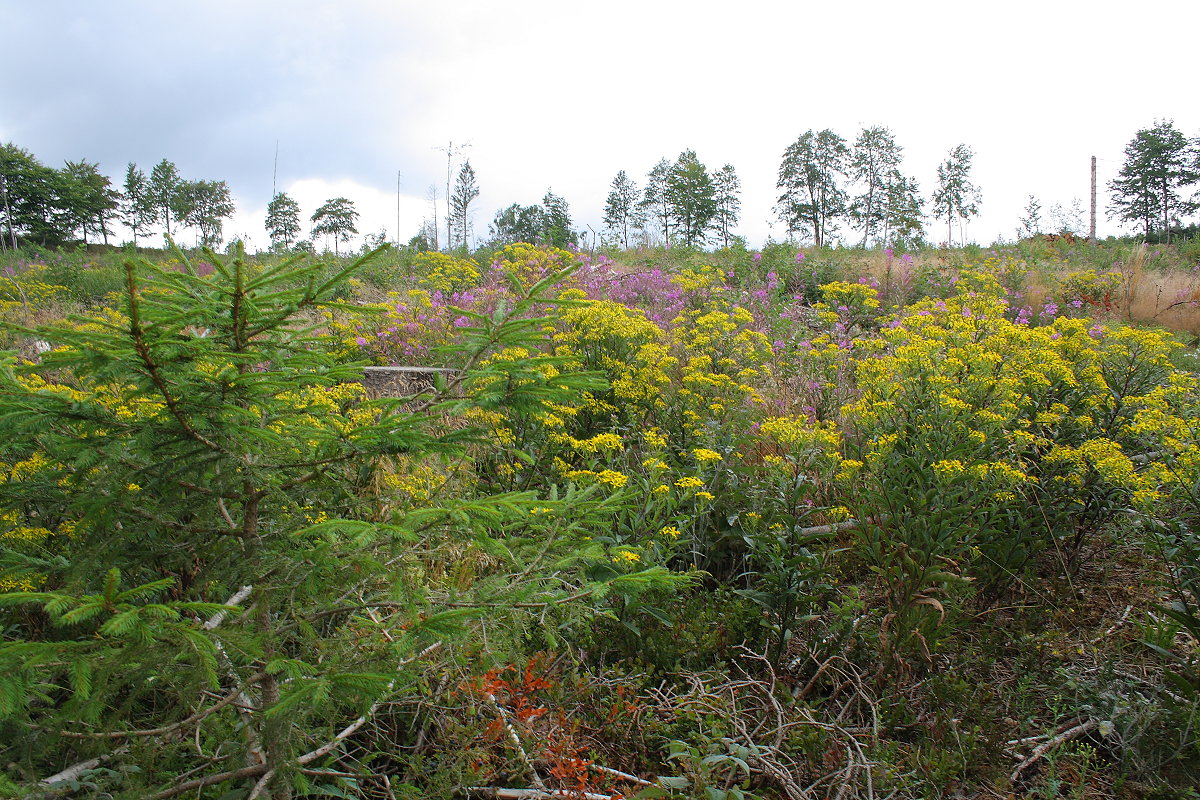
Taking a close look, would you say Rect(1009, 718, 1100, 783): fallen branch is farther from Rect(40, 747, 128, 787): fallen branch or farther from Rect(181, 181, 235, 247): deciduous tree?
Rect(181, 181, 235, 247): deciduous tree

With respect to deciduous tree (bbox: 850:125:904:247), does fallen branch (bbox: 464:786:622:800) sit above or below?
below

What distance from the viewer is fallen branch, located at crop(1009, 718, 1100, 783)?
220 centimetres

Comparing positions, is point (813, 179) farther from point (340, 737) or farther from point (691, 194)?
point (340, 737)

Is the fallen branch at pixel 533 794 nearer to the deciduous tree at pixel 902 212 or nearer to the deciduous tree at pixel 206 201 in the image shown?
the deciduous tree at pixel 902 212

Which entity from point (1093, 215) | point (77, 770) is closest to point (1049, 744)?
point (77, 770)

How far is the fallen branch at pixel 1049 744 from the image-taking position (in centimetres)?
220

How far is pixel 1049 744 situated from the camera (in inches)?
88.1

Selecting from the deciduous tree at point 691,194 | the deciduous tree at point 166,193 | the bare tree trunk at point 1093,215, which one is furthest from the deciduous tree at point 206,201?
the bare tree trunk at point 1093,215

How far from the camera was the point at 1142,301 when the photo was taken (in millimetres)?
9094

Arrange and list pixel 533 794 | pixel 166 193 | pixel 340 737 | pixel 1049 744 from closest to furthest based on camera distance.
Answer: pixel 340 737
pixel 533 794
pixel 1049 744
pixel 166 193

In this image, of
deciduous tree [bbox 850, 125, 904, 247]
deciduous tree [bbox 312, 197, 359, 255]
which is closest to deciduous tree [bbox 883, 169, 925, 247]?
deciduous tree [bbox 850, 125, 904, 247]

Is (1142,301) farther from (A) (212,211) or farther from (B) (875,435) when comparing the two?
(A) (212,211)

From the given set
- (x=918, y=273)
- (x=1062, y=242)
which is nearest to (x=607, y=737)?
(x=918, y=273)

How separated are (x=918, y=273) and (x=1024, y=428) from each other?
694 centimetres
